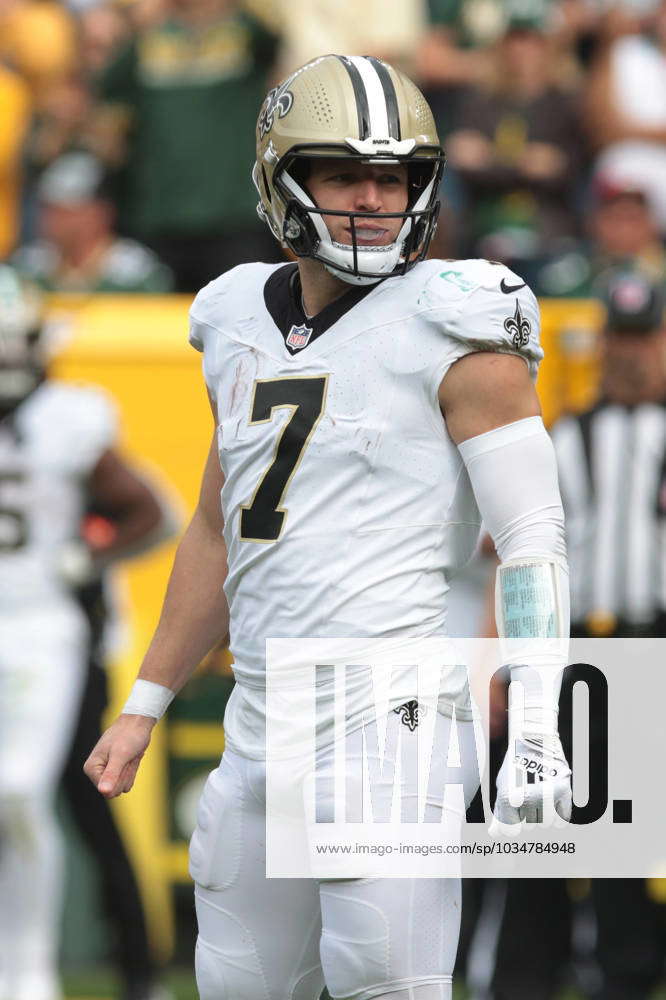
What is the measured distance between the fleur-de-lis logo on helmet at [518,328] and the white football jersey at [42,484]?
112 inches

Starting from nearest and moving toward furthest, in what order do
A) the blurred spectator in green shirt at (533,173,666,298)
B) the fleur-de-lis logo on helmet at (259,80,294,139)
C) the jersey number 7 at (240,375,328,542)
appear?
the jersey number 7 at (240,375,328,542) < the fleur-de-lis logo on helmet at (259,80,294,139) < the blurred spectator in green shirt at (533,173,666,298)

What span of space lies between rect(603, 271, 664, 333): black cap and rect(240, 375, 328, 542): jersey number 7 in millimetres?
2366

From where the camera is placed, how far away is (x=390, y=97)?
2.98 meters

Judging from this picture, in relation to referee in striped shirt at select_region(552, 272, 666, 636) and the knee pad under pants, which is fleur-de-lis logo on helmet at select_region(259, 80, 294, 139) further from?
referee in striped shirt at select_region(552, 272, 666, 636)

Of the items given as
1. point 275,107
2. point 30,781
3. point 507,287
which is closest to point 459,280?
point 507,287

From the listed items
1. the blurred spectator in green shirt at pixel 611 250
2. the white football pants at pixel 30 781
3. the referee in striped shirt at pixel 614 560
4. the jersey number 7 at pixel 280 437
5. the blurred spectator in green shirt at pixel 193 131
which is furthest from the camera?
the blurred spectator in green shirt at pixel 193 131

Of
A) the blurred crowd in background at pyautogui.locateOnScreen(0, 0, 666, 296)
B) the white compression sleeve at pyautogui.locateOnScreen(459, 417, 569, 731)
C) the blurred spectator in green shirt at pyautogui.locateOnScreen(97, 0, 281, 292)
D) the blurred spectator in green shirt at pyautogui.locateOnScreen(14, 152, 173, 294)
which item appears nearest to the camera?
the white compression sleeve at pyautogui.locateOnScreen(459, 417, 569, 731)

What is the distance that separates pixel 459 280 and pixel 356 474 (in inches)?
13.1

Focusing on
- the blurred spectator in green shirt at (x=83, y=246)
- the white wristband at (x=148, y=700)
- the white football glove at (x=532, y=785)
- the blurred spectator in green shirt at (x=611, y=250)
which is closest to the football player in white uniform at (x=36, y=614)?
the blurred spectator in green shirt at (x=83, y=246)

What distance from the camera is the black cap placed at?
16.9ft

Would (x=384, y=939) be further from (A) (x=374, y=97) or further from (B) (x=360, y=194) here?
(A) (x=374, y=97)

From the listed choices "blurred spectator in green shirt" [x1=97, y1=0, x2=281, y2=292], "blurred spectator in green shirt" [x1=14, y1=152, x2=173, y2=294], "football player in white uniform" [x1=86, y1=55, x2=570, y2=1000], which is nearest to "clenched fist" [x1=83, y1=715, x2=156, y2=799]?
"football player in white uniform" [x1=86, y1=55, x2=570, y2=1000]

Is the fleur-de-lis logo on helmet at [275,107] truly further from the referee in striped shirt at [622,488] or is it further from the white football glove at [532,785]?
the referee in striped shirt at [622,488]

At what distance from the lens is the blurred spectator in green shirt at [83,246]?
6.72 metres
